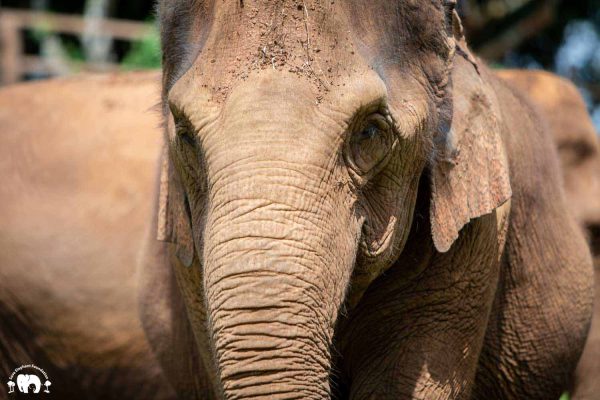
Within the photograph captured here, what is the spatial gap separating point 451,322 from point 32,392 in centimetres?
382

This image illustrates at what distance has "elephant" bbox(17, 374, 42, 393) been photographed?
7.16 meters

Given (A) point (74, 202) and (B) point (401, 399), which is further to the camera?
(A) point (74, 202)

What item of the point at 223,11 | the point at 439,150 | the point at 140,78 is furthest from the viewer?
the point at 140,78

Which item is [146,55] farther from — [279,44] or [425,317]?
[279,44]

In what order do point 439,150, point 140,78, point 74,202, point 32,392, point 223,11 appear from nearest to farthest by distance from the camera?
point 223,11 → point 439,150 → point 32,392 → point 74,202 → point 140,78

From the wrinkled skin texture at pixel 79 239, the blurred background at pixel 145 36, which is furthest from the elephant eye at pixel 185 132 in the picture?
the blurred background at pixel 145 36

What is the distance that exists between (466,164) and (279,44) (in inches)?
36.5

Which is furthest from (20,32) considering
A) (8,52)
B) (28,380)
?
(28,380)

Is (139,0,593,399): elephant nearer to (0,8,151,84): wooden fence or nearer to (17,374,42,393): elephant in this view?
(17,374,42,393): elephant

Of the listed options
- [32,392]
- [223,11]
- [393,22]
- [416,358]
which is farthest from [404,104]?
[32,392]

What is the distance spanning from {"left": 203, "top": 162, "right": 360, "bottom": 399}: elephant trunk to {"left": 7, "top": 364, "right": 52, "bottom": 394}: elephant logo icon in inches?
155

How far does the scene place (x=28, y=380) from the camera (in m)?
7.29

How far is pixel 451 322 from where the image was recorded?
4.31 m

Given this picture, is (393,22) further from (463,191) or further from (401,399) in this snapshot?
(401,399)
